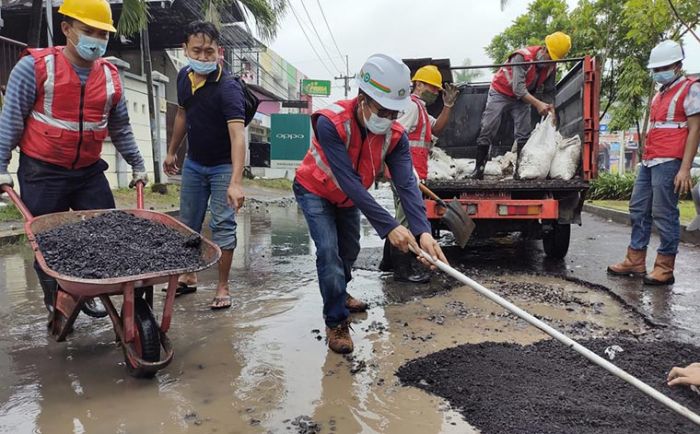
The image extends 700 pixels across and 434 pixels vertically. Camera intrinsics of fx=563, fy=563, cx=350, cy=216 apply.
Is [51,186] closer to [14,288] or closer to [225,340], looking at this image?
[225,340]

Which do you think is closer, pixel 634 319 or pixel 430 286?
pixel 634 319

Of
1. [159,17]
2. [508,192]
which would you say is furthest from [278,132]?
[508,192]

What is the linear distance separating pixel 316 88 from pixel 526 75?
3544cm

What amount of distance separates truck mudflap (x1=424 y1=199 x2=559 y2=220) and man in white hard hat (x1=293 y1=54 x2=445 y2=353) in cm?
210

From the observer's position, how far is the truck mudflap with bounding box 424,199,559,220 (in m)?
5.28

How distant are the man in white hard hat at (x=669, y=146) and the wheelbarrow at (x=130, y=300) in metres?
3.83

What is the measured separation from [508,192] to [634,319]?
6.37 ft

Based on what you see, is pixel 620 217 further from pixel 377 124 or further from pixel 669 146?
pixel 377 124

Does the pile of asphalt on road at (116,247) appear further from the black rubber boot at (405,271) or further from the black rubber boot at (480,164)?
the black rubber boot at (480,164)

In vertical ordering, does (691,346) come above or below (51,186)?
below

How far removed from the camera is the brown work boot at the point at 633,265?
521 cm

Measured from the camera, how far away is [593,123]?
538 cm

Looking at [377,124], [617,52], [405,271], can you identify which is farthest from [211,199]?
[617,52]

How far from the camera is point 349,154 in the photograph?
10.0ft
